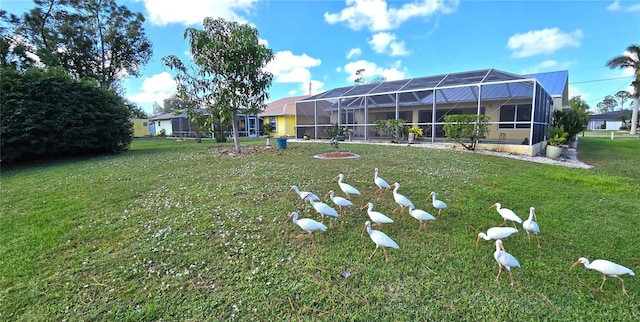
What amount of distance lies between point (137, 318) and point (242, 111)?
9.21m

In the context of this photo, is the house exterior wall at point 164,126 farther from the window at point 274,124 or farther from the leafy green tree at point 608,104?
the leafy green tree at point 608,104

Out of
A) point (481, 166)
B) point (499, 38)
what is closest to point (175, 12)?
point (481, 166)

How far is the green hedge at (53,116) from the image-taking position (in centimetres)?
848

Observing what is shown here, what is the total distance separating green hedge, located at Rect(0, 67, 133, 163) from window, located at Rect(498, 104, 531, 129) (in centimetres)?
1840

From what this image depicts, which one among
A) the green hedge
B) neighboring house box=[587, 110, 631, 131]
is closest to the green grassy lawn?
the green hedge

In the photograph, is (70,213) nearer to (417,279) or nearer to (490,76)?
(417,279)

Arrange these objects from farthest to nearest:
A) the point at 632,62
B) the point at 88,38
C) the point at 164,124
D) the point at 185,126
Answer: the point at 164,124 → the point at 185,126 → the point at 632,62 → the point at 88,38

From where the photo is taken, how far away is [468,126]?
9891 mm

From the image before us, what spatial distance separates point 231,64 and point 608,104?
96.1 metres

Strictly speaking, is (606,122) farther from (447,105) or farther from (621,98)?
(447,105)

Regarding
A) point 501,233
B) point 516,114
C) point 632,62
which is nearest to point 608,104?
point 632,62

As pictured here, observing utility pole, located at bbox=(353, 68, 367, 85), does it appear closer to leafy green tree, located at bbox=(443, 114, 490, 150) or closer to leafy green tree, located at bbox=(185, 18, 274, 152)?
leafy green tree, located at bbox=(443, 114, 490, 150)

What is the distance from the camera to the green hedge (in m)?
8.48

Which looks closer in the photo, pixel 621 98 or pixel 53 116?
pixel 53 116
